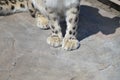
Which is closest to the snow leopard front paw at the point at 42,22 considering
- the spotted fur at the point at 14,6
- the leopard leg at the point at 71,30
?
the spotted fur at the point at 14,6

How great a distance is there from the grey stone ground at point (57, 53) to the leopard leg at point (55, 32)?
76 mm

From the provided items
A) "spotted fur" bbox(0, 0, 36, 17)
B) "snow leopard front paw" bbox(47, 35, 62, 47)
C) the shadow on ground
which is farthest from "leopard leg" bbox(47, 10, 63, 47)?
"spotted fur" bbox(0, 0, 36, 17)

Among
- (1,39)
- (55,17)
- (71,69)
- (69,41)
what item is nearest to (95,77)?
(71,69)

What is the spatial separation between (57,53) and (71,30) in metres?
0.36

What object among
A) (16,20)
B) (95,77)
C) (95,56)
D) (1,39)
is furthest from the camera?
(16,20)

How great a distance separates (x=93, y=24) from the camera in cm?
559

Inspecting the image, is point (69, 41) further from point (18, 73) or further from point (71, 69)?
point (18, 73)

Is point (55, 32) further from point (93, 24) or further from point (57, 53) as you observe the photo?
point (93, 24)

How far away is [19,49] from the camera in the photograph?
4980 mm

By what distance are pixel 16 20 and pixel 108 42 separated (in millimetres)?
1420

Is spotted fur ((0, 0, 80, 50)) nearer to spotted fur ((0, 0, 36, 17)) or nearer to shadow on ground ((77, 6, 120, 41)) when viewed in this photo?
shadow on ground ((77, 6, 120, 41))

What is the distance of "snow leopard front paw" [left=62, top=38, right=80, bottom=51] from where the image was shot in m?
4.92

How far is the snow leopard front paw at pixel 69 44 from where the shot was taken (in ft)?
16.1

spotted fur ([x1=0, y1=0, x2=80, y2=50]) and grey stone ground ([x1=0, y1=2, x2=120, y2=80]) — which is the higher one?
spotted fur ([x1=0, y1=0, x2=80, y2=50])
